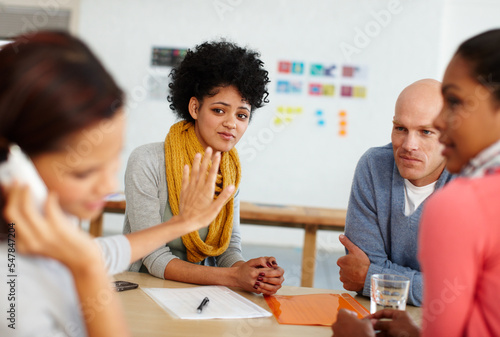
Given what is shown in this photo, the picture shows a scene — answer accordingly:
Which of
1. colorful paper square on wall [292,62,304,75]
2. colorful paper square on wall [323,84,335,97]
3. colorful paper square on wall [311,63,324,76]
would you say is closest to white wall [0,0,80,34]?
colorful paper square on wall [292,62,304,75]

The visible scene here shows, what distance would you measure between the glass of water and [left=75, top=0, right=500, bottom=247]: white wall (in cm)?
404

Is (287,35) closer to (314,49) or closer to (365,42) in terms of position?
(314,49)

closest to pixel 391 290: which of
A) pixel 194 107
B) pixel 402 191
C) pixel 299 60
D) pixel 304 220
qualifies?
pixel 402 191

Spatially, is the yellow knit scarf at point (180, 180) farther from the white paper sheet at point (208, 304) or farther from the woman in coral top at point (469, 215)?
the woman in coral top at point (469, 215)

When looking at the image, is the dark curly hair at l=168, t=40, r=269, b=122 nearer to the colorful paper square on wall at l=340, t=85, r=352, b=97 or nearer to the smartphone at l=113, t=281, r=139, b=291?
the smartphone at l=113, t=281, r=139, b=291

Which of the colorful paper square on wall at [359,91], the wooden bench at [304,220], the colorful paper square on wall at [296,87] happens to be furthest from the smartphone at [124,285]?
the colorful paper square on wall at [359,91]

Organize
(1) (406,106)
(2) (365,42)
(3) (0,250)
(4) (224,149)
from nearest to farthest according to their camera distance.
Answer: (3) (0,250) < (1) (406,106) < (4) (224,149) < (2) (365,42)

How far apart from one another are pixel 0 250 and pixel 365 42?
16.3ft

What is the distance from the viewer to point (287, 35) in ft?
17.3

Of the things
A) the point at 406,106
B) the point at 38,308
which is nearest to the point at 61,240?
the point at 38,308

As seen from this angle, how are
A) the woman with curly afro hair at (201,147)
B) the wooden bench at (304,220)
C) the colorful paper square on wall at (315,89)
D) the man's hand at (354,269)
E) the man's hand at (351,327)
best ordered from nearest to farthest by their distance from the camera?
the man's hand at (351,327), the man's hand at (354,269), the woman with curly afro hair at (201,147), the wooden bench at (304,220), the colorful paper square on wall at (315,89)

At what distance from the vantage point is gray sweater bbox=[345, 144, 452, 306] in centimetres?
162

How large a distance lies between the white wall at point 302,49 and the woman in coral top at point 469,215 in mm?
4435

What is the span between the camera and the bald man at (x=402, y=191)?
1.62 meters
